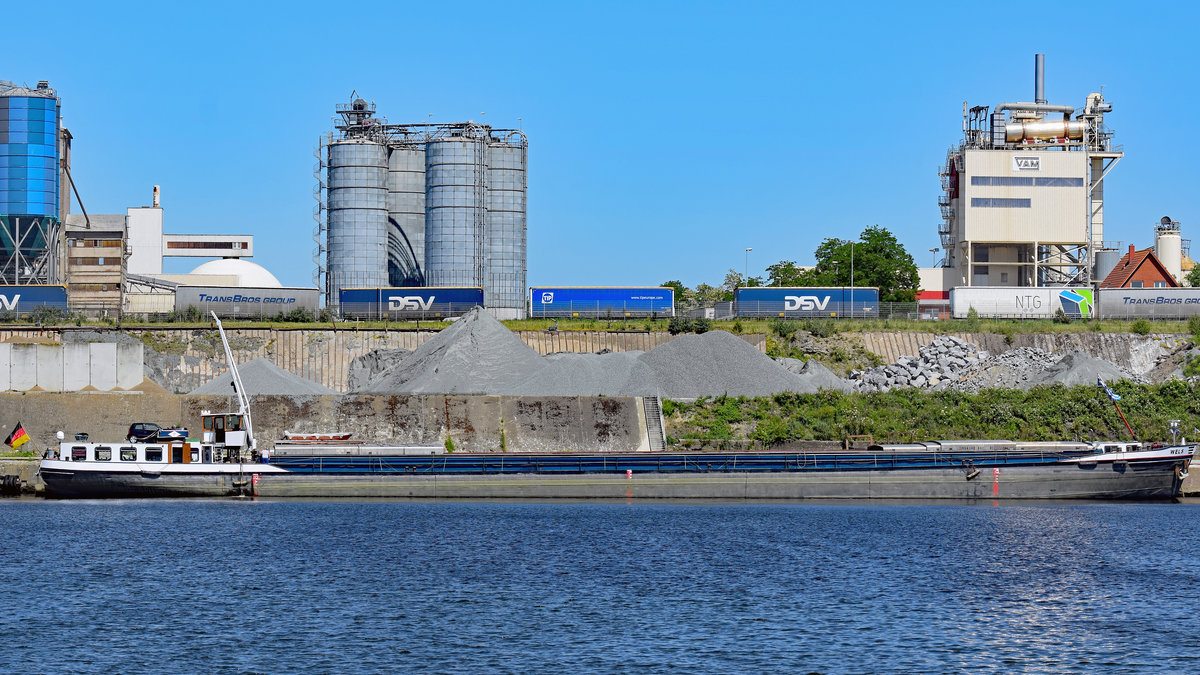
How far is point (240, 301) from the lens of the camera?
98562mm

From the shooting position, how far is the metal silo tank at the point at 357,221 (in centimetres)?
11612

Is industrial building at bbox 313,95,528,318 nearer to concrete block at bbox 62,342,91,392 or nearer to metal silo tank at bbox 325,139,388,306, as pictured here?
metal silo tank at bbox 325,139,388,306

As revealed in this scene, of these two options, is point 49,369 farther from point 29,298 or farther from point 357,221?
point 357,221

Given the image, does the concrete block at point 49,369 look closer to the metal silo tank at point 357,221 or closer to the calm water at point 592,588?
the calm water at point 592,588

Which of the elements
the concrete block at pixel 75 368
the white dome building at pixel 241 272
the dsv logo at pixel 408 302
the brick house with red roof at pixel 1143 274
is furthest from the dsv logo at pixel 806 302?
the white dome building at pixel 241 272

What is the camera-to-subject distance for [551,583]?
41.6 m

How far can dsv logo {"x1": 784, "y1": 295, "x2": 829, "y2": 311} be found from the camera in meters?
101

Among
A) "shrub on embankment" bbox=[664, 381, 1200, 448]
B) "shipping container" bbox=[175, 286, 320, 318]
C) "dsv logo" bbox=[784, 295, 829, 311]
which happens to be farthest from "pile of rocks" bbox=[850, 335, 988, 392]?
"shipping container" bbox=[175, 286, 320, 318]

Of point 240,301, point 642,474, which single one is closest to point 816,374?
point 642,474

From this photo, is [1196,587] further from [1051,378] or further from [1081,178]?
[1081,178]

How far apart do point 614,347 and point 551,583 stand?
5160cm

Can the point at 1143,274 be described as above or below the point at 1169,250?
below

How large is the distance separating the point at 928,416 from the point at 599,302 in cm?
3390

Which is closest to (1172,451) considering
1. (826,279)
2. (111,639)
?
(111,639)
